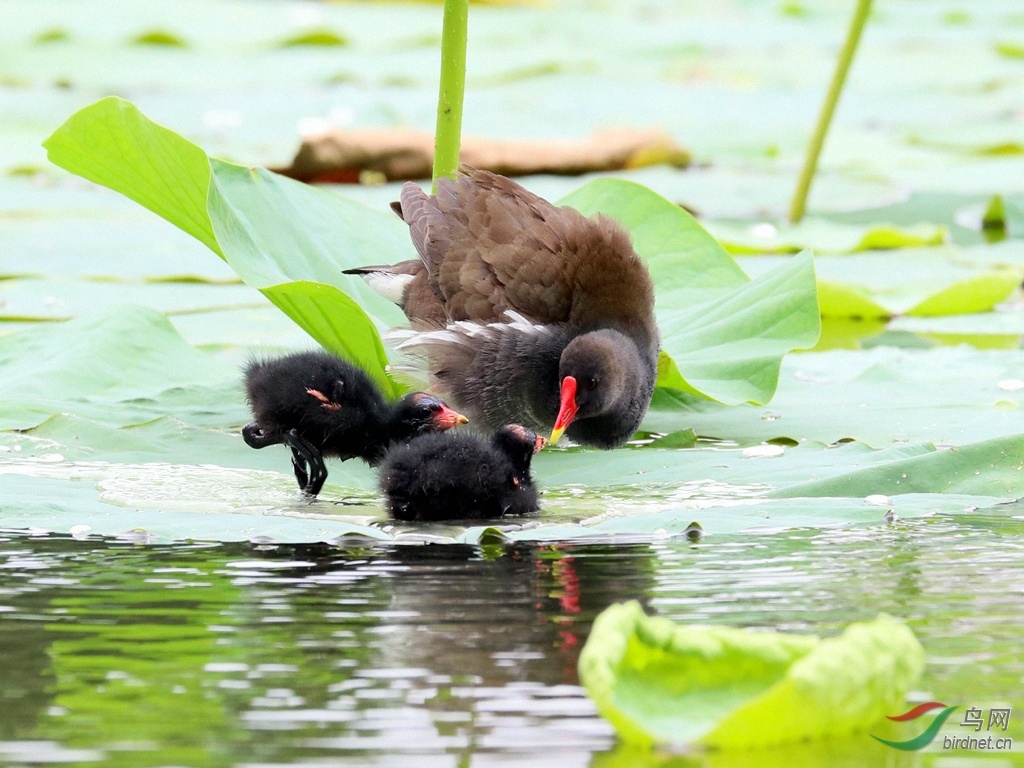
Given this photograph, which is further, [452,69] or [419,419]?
[452,69]

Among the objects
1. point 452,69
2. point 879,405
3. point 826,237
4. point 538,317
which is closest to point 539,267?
point 538,317

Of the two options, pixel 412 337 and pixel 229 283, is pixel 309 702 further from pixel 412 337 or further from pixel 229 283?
pixel 229 283

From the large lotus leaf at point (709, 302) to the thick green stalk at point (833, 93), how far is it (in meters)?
1.74

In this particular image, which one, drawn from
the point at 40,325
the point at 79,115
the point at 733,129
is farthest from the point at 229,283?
the point at 733,129

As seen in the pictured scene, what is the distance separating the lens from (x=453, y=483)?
298 cm

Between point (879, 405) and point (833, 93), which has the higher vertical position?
point (833, 93)

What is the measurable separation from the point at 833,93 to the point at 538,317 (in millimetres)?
2660

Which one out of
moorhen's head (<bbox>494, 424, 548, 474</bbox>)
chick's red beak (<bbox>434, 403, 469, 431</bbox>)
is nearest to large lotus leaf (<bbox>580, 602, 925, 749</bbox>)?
moorhen's head (<bbox>494, 424, 548, 474</bbox>)

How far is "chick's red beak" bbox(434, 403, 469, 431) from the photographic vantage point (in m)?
3.43

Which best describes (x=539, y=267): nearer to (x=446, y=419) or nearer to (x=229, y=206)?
(x=446, y=419)

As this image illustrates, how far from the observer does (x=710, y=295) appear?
4.31m

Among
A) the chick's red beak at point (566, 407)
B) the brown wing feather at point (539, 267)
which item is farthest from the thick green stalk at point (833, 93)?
the chick's red beak at point (566, 407)

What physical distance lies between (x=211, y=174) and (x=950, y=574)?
1.73m

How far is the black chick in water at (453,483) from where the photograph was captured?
117 inches
